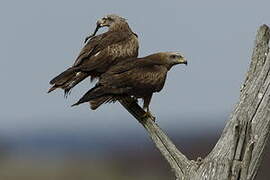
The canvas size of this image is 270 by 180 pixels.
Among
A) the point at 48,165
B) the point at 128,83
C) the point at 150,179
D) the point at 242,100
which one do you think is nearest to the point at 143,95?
the point at 128,83

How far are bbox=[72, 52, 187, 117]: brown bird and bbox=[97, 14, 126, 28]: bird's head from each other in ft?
2.85

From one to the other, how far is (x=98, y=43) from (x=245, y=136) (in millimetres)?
2732

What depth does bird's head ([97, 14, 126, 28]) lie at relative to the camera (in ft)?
45.8

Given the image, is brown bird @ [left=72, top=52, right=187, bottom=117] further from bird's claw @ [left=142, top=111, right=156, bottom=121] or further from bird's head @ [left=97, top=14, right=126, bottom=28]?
bird's head @ [left=97, top=14, right=126, bottom=28]

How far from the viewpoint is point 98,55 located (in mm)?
12672

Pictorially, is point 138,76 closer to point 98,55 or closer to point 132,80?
point 132,80

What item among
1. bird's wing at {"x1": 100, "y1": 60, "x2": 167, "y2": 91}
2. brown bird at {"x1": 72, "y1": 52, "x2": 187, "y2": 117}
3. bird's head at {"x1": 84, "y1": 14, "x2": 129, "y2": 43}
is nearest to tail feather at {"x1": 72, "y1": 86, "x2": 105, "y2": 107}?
brown bird at {"x1": 72, "y1": 52, "x2": 187, "y2": 117}

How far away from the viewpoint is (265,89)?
428 inches

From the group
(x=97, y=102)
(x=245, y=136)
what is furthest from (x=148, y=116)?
(x=245, y=136)

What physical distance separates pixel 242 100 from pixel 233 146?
0.43m

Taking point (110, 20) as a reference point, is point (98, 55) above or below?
below

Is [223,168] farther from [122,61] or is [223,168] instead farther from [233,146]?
[122,61]

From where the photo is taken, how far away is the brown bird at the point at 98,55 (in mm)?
12328

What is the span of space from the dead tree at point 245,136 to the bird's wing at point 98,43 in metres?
2.04
